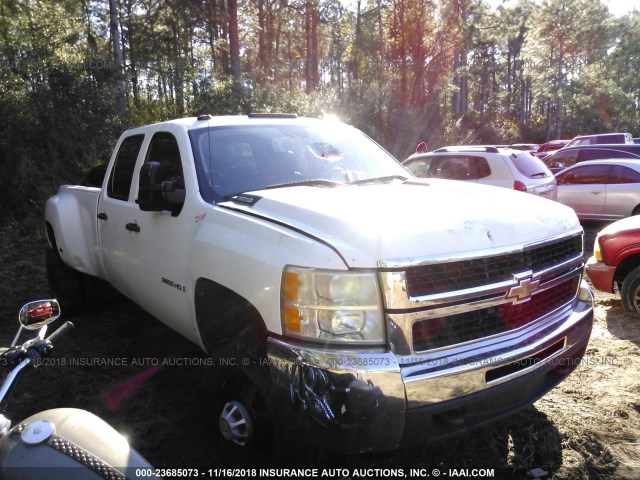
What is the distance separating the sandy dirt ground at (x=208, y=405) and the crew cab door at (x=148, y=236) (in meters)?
0.58

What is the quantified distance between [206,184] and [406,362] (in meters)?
1.69

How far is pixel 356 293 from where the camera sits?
217cm

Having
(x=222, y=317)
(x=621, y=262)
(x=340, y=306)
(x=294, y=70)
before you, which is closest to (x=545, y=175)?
(x=621, y=262)

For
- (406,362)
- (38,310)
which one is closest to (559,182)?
(406,362)

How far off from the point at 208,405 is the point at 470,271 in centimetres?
158

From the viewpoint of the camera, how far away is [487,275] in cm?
237

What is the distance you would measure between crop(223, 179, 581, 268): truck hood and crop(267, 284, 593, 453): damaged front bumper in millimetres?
446

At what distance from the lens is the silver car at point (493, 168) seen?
838 centimetres

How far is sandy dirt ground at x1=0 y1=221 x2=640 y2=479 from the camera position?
281 centimetres

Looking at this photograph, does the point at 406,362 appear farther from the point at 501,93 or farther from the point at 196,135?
the point at 501,93

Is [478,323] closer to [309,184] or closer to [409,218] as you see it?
[409,218]

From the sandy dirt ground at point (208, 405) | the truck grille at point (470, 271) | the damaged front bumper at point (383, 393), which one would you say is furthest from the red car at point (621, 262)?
the damaged front bumper at point (383, 393)

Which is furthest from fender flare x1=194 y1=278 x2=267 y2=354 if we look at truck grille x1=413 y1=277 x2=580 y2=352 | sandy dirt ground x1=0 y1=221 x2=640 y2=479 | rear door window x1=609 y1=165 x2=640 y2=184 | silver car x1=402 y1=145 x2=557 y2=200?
rear door window x1=609 y1=165 x2=640 y2=184

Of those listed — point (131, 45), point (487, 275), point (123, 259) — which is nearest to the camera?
point (487, 275)
